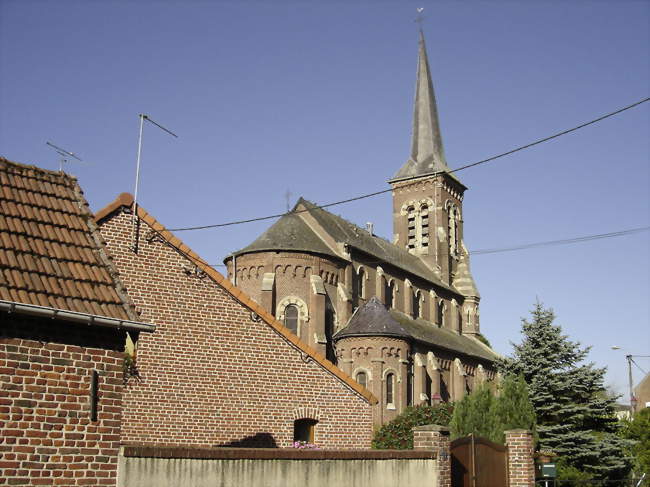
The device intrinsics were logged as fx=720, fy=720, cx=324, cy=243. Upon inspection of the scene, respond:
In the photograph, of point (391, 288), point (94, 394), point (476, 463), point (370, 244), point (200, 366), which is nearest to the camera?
point (94, 394)

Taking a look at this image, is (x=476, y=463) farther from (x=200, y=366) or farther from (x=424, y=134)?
(x=424, y=134)

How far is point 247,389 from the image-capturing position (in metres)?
16.1

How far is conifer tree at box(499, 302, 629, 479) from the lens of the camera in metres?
23.9

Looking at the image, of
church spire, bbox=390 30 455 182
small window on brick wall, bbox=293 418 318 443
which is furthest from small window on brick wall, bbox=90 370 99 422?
church spire, bbox=390 30 455 182

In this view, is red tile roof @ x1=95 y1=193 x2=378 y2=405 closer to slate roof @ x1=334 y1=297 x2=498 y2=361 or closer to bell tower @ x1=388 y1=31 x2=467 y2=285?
slate roof @ x1=334 y1=297 x2=498 y2=361

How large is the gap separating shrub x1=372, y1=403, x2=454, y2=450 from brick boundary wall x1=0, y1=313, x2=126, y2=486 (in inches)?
630

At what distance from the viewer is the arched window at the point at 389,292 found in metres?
44.0

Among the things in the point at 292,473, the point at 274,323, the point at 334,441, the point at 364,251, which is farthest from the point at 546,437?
the point at 364,251

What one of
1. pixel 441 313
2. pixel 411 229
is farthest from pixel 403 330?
pixel 411 229

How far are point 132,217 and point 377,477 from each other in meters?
7.38

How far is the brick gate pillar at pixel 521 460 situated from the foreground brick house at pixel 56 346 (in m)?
9.17

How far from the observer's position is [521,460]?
1501 centimetres

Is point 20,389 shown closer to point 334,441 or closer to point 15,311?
point 15,311

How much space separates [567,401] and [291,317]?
49.7 feet
